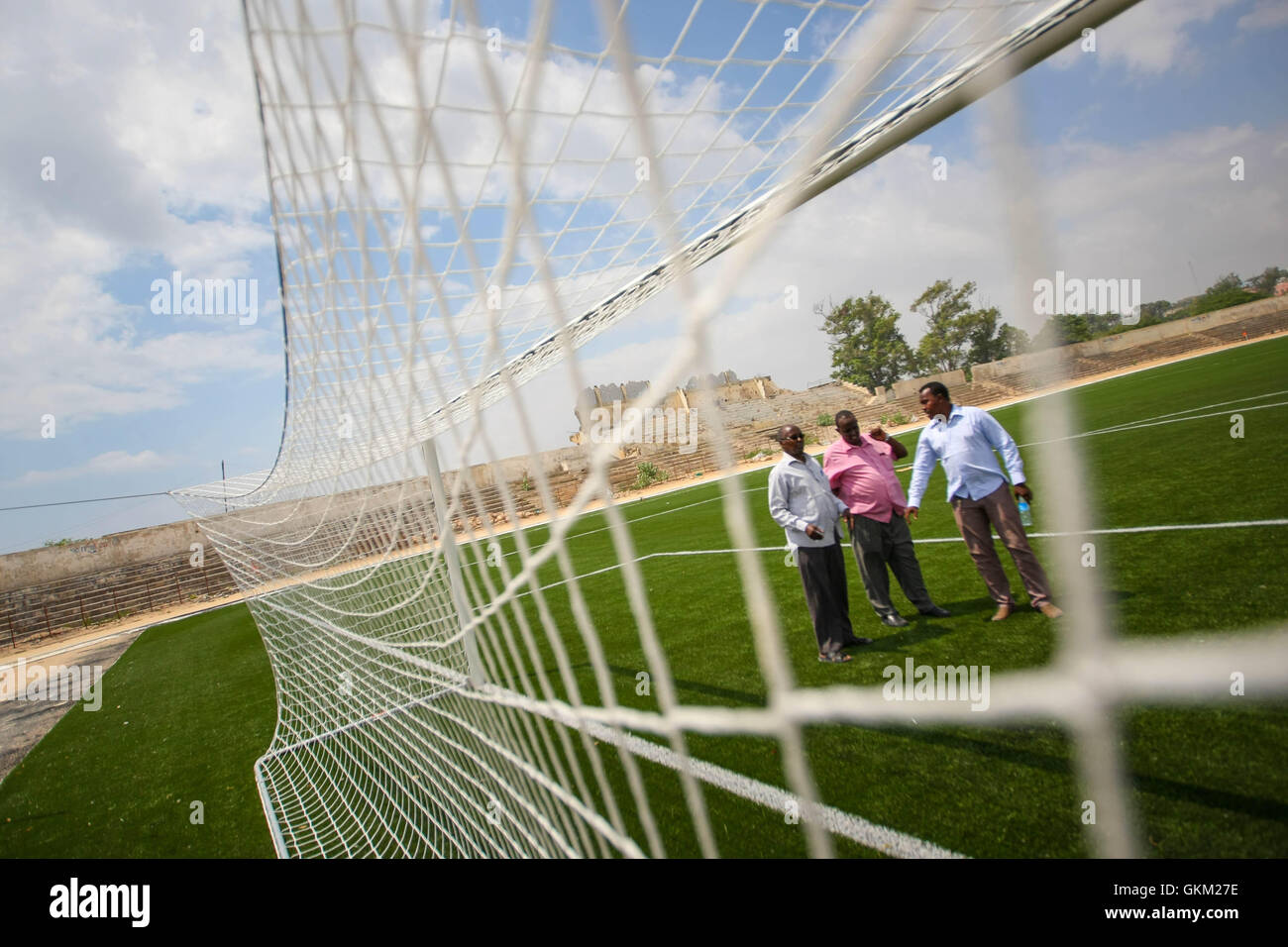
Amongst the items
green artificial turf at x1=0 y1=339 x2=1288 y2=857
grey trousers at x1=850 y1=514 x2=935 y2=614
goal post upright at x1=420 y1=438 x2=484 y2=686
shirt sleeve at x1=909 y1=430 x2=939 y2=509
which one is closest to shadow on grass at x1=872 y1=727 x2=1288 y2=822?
green artificial turf at x1=0 y1=339 x2=1288 y2=857

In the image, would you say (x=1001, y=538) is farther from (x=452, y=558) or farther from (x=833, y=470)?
(x=452, y=558)

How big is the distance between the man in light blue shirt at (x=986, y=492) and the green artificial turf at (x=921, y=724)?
7.1 inches

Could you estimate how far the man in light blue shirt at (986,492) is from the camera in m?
3.12

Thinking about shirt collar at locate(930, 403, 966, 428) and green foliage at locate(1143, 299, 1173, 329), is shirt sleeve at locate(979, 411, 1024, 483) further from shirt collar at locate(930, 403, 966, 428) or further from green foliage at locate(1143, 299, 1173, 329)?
green foliage at locate(1143, 299, 1173, 329)

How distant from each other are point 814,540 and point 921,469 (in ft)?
3.09

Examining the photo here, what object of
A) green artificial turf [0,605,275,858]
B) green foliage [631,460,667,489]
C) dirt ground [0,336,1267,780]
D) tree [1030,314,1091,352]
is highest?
tree [1030,314,1091,352]

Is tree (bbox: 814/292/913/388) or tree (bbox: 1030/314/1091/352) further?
tree (bbox: 814/292/913/388)

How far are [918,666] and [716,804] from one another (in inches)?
50.1

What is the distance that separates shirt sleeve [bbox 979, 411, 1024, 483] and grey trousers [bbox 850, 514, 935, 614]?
0.66 m

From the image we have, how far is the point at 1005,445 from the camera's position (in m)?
3.10

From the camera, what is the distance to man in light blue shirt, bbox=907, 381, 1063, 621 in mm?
3119

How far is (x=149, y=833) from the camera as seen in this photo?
3.12m
